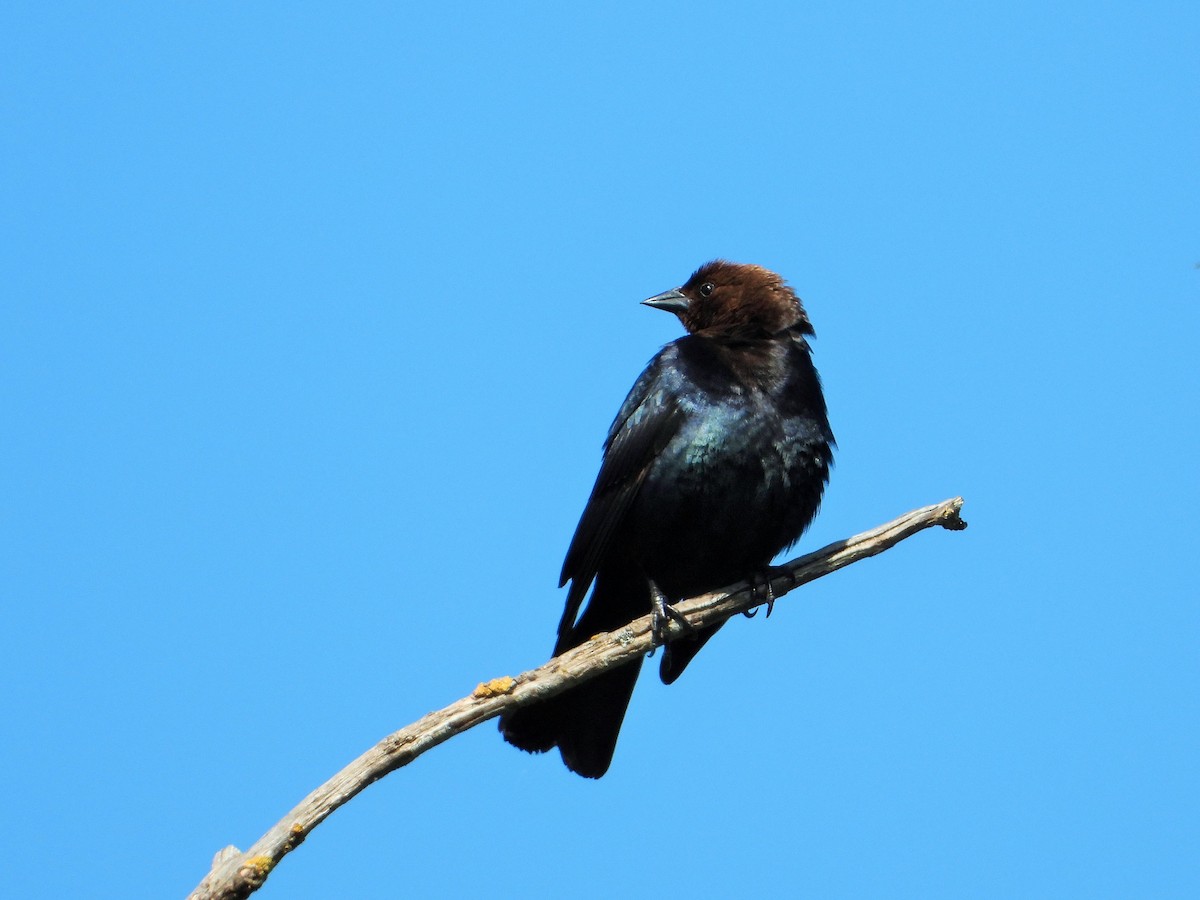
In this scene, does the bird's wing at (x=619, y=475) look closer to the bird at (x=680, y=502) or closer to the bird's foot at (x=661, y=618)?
the bird at (x=680, y=502)

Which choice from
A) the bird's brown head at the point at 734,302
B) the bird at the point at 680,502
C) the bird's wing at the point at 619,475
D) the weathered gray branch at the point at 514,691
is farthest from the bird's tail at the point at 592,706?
the bird's brown head at the point at 734,302

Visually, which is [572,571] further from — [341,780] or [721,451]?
[341,780]

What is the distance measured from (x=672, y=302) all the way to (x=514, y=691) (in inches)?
104

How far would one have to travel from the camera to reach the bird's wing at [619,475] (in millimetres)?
5469

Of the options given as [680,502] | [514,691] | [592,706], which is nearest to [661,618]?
[680,502]

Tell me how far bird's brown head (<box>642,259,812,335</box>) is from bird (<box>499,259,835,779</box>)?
1.01ft

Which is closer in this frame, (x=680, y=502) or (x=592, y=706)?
(x=680, y=502)

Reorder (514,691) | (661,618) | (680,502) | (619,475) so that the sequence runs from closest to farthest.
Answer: (514,691), (661,618), (680,502), (619,475)

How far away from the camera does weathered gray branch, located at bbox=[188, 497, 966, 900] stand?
381 cm

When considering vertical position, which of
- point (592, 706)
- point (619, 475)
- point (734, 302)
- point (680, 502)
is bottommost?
point (592, 706)

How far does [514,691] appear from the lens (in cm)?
454

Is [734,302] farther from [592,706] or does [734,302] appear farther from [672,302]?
[592,706]

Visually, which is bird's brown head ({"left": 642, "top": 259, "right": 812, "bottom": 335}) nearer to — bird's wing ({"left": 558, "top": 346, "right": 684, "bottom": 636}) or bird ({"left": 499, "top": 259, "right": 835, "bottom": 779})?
bird ({"left": 499, "top": 259, "right": 835, "bottom": 779})

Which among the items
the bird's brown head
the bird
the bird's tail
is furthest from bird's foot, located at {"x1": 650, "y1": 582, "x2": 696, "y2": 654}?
the bird's brown head
